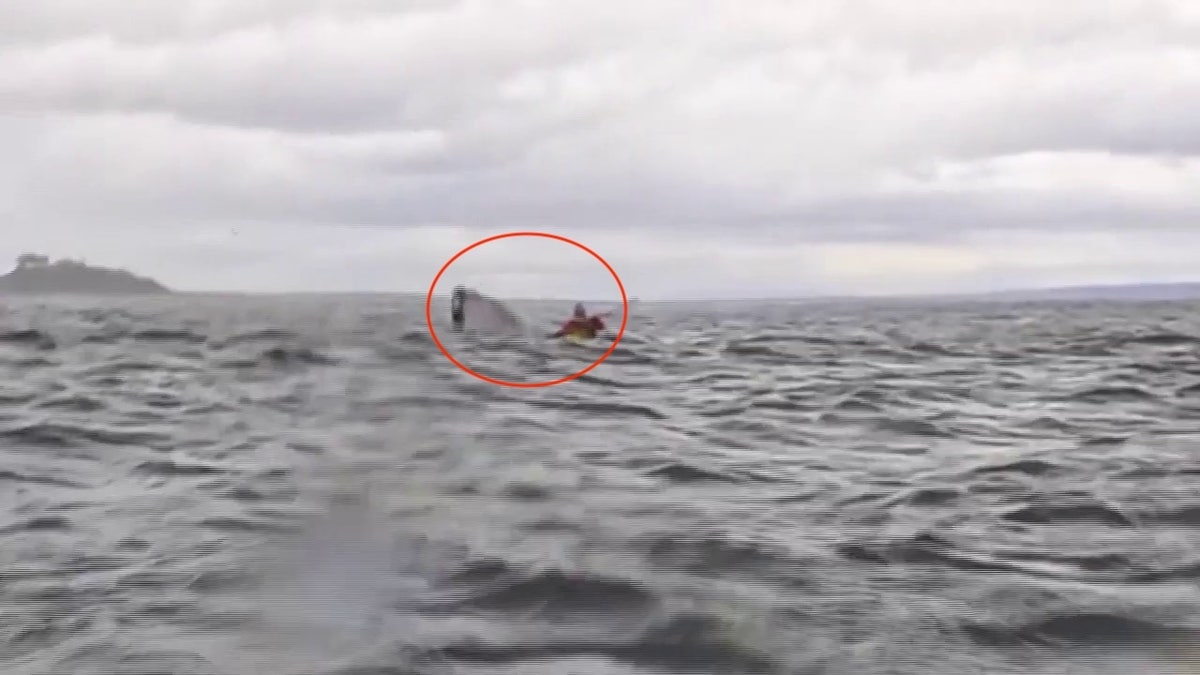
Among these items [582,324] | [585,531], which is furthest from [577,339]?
[585,531]

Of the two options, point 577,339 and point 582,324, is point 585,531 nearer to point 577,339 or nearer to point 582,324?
point 582,324

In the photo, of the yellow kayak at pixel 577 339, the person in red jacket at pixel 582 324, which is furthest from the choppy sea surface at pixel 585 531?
A: the yellow kayak at pixel 577 339

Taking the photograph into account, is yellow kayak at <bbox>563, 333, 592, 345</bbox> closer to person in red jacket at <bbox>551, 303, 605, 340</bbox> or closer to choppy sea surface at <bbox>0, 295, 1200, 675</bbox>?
person in red jacket at <bbox>551, 303, 605, 340</bbox>

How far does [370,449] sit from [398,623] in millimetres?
5429

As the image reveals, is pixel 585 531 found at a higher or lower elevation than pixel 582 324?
lower

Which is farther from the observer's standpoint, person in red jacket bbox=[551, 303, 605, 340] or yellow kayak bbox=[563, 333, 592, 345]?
yellow kayak bbox=[563, 333, 592, 345]

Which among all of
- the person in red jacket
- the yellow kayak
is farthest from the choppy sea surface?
the yellow kayak

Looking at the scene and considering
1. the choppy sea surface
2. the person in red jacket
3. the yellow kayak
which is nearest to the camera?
the choppy sea surface

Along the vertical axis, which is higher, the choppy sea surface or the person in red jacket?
the person in red jacket

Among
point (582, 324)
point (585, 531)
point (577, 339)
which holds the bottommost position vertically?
point (585, 531)

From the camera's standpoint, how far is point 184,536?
7895 millimetres

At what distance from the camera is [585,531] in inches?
327

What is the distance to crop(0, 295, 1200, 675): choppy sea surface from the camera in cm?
584

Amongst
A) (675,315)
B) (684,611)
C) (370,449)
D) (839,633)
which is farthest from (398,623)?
(675,315)
